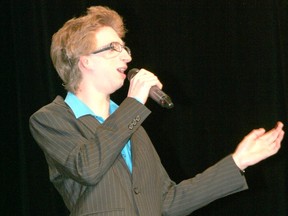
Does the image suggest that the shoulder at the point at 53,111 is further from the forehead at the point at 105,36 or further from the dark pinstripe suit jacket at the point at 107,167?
the forehead at the point at 105,36

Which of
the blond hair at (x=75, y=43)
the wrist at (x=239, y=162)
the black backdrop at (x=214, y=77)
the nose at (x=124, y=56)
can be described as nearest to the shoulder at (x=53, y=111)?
the blond hair at (x=75, y=43)

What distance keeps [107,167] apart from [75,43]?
20.0 inches

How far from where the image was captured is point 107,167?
4.30 ft

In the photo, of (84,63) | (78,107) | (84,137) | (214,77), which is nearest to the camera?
(84,137)

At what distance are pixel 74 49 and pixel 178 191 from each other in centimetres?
60

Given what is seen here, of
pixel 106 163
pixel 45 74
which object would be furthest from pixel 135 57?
pixel 106 163

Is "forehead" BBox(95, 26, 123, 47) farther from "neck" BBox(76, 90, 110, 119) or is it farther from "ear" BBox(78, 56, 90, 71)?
"neck" BBox(76, 90, 110, 119)

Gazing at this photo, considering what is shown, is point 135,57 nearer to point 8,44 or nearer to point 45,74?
point 45,74

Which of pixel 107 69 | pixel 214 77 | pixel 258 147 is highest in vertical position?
pixel 107 69

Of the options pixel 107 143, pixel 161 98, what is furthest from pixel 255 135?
pixel 107 143

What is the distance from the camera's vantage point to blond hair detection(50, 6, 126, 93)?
63.5 inches

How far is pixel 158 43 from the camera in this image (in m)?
2.94

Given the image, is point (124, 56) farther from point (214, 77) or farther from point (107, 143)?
point (214, 77)

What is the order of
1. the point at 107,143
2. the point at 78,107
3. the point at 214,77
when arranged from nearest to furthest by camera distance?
the point at 107,143, the point at 78,107, the point at 214,77
